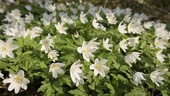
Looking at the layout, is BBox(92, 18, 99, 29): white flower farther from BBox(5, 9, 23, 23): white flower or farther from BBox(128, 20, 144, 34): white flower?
BBox(5, 9, 23, 23): white flower

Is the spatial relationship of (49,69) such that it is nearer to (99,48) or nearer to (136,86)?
(99,48)

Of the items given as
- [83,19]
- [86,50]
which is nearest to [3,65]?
[86,50]

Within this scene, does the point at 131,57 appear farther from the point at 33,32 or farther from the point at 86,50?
the point at 33,32

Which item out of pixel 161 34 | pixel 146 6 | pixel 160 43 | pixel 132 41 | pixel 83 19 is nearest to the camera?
pixel 132 41

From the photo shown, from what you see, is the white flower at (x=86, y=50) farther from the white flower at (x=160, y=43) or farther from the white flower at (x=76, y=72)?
the white flower at (x=160, y=43)

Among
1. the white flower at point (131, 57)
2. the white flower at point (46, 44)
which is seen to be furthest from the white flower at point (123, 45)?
the white flower at point (46, 44)

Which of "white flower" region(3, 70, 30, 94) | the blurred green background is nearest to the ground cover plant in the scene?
"white flower" region(3, 70, 30, 94)

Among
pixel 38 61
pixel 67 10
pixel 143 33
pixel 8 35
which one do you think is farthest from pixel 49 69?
pixel 67 10
